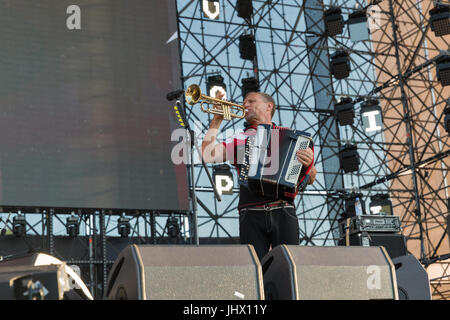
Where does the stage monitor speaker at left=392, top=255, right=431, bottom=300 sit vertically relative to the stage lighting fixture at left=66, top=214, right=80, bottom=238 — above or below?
below

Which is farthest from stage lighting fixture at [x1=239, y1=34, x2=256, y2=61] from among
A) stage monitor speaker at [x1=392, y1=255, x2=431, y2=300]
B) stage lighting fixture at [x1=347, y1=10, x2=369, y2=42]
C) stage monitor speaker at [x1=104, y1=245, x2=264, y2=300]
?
stage monitor speaker at [x1=104, y1=245, x2=264, y2=300]

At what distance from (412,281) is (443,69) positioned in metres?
10.1

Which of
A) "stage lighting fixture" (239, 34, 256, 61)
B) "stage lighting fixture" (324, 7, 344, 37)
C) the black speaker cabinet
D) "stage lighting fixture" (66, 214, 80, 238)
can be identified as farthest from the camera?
"stage lighting fixture" (324, 7, 344, 37)

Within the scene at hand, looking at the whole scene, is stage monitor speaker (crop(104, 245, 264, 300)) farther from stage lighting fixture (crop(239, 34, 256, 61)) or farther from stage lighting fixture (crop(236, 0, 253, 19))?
stage lighting fixture (crop(236, 0, 253, 19))

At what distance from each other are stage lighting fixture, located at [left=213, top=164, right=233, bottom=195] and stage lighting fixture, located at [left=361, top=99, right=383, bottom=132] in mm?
3304

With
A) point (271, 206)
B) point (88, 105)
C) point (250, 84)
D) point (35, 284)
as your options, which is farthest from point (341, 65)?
point (35, 284)

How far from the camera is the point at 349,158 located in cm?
1401

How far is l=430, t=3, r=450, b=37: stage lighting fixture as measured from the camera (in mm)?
12188

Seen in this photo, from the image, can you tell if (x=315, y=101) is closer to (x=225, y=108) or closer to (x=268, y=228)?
(x=225, y=108)

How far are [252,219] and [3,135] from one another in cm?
805

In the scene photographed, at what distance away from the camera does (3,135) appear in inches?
408

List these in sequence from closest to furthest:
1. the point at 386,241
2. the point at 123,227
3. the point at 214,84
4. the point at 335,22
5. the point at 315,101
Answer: the point at 386,241 < the point at 123,227 < the point at 214,84 < the point at 335,22 < the point at 315,101

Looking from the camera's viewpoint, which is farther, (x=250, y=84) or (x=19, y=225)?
(x=250, y=84)
